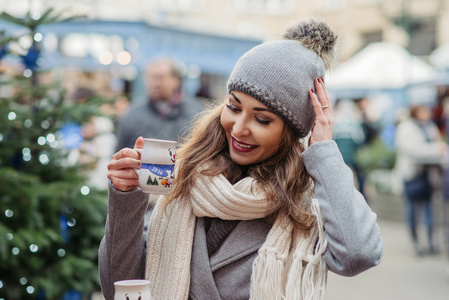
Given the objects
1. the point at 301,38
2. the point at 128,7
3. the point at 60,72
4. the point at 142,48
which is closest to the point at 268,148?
the point at 301,38

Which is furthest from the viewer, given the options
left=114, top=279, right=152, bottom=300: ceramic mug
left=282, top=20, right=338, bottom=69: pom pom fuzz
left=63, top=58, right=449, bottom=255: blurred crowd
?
left=63, top=58, right=449, bottom=255: blurred crowd

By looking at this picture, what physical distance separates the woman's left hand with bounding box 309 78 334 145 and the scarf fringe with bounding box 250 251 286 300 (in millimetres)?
417

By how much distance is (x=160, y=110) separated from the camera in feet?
19.1

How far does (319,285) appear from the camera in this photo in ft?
6.83

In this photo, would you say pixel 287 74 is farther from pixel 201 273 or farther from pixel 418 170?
pixel 418 170

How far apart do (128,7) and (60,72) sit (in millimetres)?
27313

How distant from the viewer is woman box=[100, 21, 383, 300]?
79.9 inches

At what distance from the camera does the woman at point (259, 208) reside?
2.03m

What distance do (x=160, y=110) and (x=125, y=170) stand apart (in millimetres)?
3865

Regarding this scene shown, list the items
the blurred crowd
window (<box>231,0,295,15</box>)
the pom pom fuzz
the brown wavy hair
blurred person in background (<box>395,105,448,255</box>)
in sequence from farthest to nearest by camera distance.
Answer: window (<box>231,0,295,15</box>)
blurred person in background (<box>395,105,448,255</box>)
the blurred crowd
the pom pom fuzz
the brown wavy hair

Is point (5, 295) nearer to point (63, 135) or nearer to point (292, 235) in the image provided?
point (63, 135)

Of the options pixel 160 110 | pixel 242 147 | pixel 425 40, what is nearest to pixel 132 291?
pixel 242 147

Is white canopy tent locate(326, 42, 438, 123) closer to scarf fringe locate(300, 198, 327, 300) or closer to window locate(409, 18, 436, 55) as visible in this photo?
window locate(409, 18, 436, 55)

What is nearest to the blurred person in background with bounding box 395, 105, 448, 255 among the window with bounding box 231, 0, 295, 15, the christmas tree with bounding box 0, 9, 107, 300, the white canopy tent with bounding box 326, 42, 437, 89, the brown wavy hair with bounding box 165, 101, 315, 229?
the christmas tree with bounding box 0, 9, 107, 300
